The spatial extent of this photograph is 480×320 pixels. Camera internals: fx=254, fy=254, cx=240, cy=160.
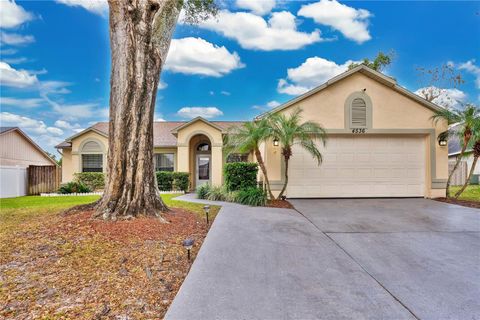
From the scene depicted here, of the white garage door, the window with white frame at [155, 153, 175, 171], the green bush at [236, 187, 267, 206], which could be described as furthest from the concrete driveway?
the window with white frame at [155, 153, 175, 171]

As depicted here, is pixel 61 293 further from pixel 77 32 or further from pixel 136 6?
pixel 77 32

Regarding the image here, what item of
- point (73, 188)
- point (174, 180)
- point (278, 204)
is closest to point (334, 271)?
point (278, 204)

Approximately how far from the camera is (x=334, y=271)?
142 inches

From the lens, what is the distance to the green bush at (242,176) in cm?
1058

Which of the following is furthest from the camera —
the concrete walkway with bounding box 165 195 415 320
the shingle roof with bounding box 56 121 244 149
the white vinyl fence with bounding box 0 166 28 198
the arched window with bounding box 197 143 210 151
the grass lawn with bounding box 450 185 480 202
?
the shingle roof with bounding box 56 121 244 149

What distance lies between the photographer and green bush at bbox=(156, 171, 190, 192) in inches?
596

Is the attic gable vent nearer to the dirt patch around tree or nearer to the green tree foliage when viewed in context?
the dirt patch around tree

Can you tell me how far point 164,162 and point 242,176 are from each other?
28.2 feet

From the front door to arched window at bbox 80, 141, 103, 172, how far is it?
652cm

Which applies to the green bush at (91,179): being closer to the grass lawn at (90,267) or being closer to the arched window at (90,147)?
the arched window at (90,147)

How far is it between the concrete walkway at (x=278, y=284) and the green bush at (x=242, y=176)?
5345 mm

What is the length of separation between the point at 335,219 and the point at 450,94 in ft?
65.4

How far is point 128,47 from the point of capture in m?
5.98

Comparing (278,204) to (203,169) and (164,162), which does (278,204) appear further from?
(164,162)
